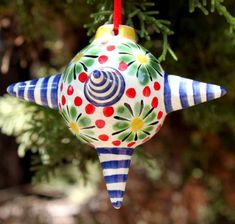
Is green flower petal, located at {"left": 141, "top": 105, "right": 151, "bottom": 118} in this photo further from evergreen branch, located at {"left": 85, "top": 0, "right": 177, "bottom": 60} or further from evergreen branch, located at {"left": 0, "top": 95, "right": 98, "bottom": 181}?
evergreen branch, located at {"left": 0, "top": 95, "right": 98, "bottom": 181}

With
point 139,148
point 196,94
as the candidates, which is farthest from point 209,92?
point 139,148

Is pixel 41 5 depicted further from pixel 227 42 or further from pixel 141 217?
pixel 141 217

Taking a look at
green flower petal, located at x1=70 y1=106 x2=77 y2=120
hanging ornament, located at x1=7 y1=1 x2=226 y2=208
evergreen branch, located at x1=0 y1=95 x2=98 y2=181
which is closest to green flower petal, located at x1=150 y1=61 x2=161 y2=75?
hanging ornament, located at x1=7 y1=1 x2=226 y2=208

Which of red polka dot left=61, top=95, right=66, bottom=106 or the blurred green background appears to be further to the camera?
the blurred green background

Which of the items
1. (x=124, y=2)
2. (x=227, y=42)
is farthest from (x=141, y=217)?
(x=124, y=2)

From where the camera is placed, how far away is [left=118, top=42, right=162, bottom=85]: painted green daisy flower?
26.1 inches

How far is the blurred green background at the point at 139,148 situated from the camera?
957mm

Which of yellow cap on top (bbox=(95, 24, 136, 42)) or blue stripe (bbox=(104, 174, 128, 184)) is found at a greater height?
yellow cap on top (bbox=(95, 24, 136, 42))

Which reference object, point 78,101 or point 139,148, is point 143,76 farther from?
point 139,148

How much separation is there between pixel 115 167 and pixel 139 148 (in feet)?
→ 0.91

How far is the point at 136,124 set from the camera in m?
0.67

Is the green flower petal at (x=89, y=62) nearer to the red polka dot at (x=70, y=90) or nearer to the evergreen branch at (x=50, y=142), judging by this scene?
the red polka dot at (x=70, y=90)

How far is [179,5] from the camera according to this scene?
92 centimetres

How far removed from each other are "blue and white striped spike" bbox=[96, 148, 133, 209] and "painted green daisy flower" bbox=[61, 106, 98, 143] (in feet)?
0.08
